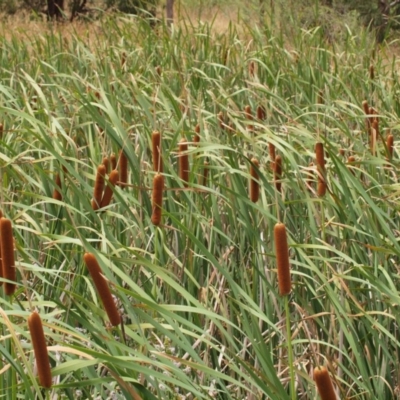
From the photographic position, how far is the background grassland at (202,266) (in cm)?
138

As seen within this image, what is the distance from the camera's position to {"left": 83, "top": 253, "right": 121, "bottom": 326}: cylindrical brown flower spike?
1086 mm

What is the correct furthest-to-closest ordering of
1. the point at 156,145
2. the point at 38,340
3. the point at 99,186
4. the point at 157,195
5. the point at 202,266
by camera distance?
the point at 202,266
the point at 156,145
the point at 99,186
the point at 157,195
the point at 38,340

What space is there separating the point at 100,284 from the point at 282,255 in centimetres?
27

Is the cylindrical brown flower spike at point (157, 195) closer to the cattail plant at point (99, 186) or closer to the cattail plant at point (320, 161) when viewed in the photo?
the cattail plant at point (99, 186)

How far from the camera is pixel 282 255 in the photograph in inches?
46.2

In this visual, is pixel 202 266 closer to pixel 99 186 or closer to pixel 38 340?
pixel 99 186

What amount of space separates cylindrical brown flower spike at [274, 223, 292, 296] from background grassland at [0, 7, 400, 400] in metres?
0.16

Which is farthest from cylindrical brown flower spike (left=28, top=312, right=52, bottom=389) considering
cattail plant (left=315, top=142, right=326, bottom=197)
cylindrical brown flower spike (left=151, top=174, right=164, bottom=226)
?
cattail plant (left=315, top=142, right=326, bottom=197)

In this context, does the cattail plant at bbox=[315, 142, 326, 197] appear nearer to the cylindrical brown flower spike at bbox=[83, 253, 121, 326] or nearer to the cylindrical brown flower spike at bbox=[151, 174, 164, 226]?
the cylindrical brown flower spike at bbox=[151, 174, 164, 226]

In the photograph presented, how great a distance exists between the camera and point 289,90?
12.7 ft

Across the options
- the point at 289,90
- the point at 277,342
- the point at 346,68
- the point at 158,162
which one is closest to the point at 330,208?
the point at 277,342

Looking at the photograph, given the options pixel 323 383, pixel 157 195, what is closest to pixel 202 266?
pixel 157 195

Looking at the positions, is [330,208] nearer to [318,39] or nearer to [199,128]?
[199,128]

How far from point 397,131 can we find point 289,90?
0.79m
